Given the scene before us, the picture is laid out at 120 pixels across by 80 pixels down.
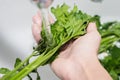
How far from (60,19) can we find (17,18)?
1.48 ft

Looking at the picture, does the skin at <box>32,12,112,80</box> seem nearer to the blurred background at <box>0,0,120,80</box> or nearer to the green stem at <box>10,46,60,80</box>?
the green stem at <box>10,46,60,80</box>

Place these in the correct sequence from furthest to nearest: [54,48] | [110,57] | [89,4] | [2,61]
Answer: [89,4] → [2,61] → [110,57] → [54,48]

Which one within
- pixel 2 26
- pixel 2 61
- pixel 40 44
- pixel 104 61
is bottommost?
pixel 104 61

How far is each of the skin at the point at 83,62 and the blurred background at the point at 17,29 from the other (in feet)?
1.16

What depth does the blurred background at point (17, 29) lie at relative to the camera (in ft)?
3.64

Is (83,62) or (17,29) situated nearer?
(83,62)

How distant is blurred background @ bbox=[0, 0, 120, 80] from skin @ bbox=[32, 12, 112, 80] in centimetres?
35

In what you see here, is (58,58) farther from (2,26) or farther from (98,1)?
(98,1)

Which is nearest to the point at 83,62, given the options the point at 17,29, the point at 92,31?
the point at 92,31

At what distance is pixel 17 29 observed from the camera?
1.21m

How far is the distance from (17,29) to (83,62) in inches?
21.7

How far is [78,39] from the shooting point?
0.78 m

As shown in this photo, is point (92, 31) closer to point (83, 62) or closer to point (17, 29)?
point (83, 62)

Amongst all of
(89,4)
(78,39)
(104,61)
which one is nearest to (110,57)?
(104,61)
